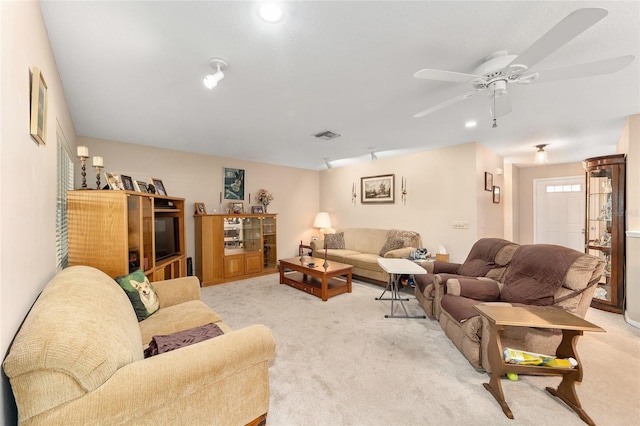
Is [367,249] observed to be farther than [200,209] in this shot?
Yes

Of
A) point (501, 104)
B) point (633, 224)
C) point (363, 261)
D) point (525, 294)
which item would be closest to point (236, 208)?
point (363, 261)

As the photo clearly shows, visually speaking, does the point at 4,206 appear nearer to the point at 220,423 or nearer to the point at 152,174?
the point at 220,423

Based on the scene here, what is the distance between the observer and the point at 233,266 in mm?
4949

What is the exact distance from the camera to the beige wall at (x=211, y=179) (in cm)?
413

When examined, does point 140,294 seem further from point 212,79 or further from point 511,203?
point 511,203

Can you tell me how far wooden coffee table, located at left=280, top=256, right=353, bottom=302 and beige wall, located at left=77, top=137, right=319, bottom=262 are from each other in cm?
164

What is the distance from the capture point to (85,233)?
2385 millimetres

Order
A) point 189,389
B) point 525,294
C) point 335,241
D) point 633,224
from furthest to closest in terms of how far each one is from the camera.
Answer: point 335,241
point 633,224
point 525,294
point 189,389

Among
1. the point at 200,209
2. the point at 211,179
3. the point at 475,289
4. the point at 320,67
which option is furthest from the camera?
the point at 211,179

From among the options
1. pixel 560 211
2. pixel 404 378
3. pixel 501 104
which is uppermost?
pixel 501 104

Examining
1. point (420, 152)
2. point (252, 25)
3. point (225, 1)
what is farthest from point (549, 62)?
point (420, 152)

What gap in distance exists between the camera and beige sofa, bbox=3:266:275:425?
89cm

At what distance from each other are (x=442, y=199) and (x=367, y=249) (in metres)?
1.78

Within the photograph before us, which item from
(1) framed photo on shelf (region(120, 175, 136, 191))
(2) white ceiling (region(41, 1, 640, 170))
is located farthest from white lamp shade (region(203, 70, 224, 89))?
(1) framed photo on shelf (region(120, 175, 136, 191))
